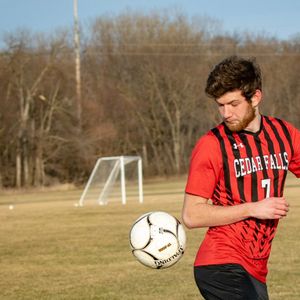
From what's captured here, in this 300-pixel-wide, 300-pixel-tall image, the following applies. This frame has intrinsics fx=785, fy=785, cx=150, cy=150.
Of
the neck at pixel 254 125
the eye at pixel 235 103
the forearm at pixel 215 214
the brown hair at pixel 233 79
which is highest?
the brown hair at pixel 233 79

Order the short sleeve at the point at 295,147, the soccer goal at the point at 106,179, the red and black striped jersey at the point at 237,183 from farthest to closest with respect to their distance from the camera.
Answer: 1. the soccer goal at the point at 106,179
2. the short sleeve at the point at 295,147
3. the red and black striped jersey at the point at 237,183

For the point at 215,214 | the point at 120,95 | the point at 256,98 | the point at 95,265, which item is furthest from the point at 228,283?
the point at 120,95

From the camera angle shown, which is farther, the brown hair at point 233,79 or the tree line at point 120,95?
the tree line at point 120,95

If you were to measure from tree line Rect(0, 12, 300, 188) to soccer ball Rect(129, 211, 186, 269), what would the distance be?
55212mm

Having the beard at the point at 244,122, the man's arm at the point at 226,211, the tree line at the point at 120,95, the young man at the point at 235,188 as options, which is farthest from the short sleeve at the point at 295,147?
the tree line at the point at 120,95

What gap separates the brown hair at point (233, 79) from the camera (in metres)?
4.23

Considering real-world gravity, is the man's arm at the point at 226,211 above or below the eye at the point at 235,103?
below

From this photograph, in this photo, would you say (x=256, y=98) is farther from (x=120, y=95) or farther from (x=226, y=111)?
(x=120, y=95)

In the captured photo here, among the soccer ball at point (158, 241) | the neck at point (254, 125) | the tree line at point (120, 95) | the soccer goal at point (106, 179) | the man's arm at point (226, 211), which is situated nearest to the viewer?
the man's arm at point (226, 211)

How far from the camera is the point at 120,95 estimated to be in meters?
→ 69.8

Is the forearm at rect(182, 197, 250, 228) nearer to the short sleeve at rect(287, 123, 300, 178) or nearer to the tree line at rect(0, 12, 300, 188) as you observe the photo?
the short sleeve at rect(287, 123, 300, 178)

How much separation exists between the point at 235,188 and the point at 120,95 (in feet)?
215

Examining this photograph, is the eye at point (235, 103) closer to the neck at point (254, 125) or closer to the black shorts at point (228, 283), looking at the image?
the neck at point (254, 125)

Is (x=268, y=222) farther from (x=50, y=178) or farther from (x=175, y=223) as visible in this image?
(x=50, y=178)
